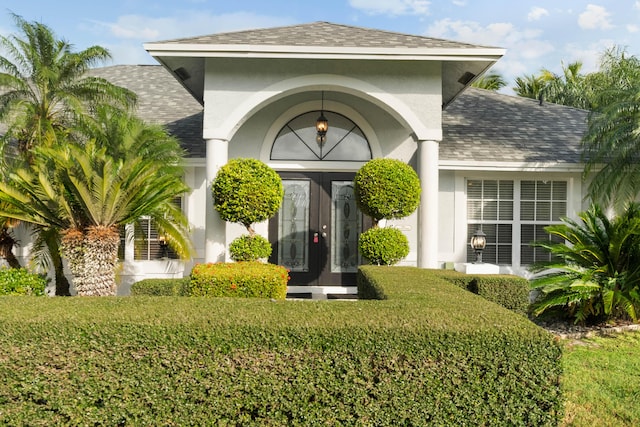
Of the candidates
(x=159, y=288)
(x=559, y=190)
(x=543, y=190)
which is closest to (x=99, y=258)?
(x=159, y=288)

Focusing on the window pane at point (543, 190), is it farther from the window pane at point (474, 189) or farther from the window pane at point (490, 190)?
the window pane at point (474, 189)

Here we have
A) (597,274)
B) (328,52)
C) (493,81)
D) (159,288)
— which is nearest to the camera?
(159,288)

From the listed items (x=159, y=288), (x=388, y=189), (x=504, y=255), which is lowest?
(x=159, y=288)

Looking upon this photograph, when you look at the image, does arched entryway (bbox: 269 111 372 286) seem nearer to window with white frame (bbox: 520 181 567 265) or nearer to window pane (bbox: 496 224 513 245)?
window pane (bbox: 496 224 513 245)

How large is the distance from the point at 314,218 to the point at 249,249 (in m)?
2.76

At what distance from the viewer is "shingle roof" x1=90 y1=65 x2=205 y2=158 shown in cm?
1211

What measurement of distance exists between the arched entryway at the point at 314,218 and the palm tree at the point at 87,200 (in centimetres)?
468

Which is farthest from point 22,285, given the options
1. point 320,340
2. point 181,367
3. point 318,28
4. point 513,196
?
point 513,196

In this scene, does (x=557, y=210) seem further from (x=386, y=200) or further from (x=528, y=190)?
(x=386, y=200)

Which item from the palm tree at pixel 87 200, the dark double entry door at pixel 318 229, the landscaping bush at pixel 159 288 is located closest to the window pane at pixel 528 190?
the dark double entry door at pixel 318 229

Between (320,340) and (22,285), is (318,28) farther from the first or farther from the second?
(320,340)

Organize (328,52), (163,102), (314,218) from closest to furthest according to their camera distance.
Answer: (328,52), (314,218), (163,102)

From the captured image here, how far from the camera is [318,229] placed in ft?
38.6

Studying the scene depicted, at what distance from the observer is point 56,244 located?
9.58 m
